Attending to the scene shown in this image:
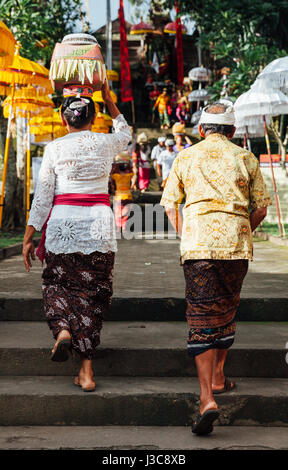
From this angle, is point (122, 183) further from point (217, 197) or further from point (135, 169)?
point (217, 197)

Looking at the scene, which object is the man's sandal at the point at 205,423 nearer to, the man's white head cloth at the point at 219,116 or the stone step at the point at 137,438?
the stone step at the point at 137,438

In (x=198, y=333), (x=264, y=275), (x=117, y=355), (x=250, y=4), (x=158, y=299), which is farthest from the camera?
(x=250, y=4)

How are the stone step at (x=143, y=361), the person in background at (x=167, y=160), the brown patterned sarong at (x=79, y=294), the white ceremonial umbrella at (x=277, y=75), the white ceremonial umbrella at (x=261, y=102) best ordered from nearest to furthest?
the brown patterned sarong at (x=79, y=294) → the stone step at (x=143, y=361) → the white ceremonial umbrella at (x=277, y=75) → the white ceremonial umbrella at (x=261, y=102) → the person in background at (x=167, y=160)

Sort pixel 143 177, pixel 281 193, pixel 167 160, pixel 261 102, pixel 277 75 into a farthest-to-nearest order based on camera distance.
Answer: pixel 143 177, pixel 281 193, pixel 167 160, pixel 261 102, pixel 277 75

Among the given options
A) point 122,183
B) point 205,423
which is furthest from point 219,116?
point 122,183

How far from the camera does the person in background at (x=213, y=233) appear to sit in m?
3.39

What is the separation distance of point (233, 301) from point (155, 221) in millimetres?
9435

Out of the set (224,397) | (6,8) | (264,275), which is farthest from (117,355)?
(6,8)

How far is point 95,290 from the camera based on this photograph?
12.3ft

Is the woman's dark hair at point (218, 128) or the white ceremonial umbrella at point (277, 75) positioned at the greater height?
the white ceremonial umbrella at point (277, 75)

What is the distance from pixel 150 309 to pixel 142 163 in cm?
1176

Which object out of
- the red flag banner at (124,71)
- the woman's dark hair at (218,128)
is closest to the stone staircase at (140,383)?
the woman's dark hair at (218,128)

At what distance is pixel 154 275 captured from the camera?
6.30 metres

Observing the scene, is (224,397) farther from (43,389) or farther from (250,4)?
(250,4)
